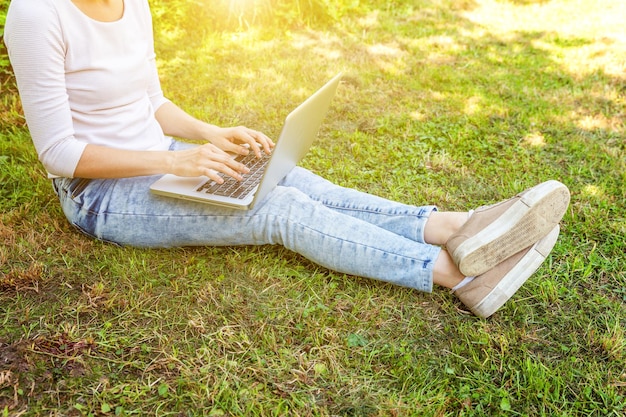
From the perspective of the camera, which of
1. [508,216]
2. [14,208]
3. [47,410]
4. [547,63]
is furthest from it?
[547,63]

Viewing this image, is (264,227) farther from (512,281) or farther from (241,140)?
(512,281)

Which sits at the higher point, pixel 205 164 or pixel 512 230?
pixel 205 164

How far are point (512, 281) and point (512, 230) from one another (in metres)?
0.19

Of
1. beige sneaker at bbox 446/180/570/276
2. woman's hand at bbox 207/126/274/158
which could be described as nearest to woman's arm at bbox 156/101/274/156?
woman's hand at bbox 207/126/274/158

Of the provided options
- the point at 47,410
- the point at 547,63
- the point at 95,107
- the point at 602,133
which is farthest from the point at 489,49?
the point at 47,410

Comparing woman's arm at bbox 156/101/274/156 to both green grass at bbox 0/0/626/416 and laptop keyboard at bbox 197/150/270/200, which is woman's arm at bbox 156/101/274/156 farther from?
green grass at bbox 0/0/626/416

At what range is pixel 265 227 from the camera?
1988mm

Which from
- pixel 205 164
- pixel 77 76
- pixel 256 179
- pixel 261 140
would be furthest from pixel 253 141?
pixel 77 76

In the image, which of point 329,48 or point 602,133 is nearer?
point 602,133

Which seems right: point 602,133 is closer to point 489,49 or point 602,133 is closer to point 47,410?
point 489,49

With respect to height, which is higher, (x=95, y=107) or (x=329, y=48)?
(x=95, y=107)

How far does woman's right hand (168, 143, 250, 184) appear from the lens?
6.11 ft

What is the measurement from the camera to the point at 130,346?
1.80 meters

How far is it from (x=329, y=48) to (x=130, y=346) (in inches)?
144
